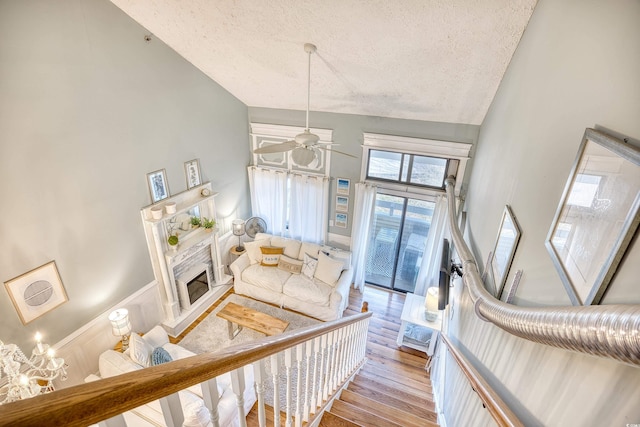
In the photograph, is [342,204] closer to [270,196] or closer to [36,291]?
[270,196]

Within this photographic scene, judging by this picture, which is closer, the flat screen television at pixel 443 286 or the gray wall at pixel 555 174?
the gray wall at pixel 555 174

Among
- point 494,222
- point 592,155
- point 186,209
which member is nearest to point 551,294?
point 592,155

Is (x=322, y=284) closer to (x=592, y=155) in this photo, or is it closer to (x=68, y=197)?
(x=68, y=197)

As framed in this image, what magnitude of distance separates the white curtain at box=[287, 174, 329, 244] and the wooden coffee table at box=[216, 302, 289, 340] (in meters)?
2.02

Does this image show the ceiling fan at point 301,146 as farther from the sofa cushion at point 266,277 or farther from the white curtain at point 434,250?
the sofa cushion at point 266,277

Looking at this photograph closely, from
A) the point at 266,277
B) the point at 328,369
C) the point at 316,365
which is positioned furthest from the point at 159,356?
the point at 316,365

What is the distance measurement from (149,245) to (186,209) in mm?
701

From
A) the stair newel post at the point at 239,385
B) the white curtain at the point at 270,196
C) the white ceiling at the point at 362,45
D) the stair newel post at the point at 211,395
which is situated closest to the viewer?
the stair newel post at the point at 211,395

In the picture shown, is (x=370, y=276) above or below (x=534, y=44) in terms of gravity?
below

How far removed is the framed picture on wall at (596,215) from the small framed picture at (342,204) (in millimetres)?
4389

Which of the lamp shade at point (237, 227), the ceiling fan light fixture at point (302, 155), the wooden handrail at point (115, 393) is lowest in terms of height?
the lamp shade at point (237, 227)

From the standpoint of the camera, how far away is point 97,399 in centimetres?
50

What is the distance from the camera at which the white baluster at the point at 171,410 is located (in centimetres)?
71

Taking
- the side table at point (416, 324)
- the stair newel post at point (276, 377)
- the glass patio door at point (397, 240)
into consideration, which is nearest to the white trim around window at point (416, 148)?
the glass patio door at point (397, 240)
